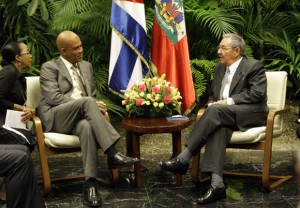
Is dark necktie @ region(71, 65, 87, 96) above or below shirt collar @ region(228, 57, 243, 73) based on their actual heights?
below

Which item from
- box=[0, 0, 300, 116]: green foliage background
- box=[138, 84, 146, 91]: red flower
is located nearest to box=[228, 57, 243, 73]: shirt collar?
box=[138, 84, 146, 91]: red flower

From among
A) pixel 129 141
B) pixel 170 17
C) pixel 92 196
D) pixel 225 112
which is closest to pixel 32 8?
pixel 170 17

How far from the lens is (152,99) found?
4.44m

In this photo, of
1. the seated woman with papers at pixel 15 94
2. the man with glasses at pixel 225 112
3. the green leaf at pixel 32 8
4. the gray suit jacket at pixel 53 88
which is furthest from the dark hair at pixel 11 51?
the man with glasses at pixel 225 112

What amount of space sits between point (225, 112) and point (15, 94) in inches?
65.3

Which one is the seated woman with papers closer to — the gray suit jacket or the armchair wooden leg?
the gray suit jacket

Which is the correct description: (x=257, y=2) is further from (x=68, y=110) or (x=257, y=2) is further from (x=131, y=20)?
(x=68, y=110)

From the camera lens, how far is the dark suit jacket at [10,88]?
4.10m

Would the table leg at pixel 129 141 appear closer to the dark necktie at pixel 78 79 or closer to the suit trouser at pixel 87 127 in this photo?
the dark necktie at pixel 78 79

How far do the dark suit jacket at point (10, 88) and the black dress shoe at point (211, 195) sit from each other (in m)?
1.63

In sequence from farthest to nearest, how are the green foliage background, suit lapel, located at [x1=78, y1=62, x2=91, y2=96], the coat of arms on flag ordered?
1. the green foliage background
2. the coat of arms on flag
3. suit lapel, located at [x1=78, y1=62, x2=91, y2=96]

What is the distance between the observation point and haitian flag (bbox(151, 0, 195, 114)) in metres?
5.24

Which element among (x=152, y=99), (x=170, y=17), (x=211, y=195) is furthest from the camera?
(x=170, y=17)

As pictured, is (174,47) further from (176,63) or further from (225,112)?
(225,112)
